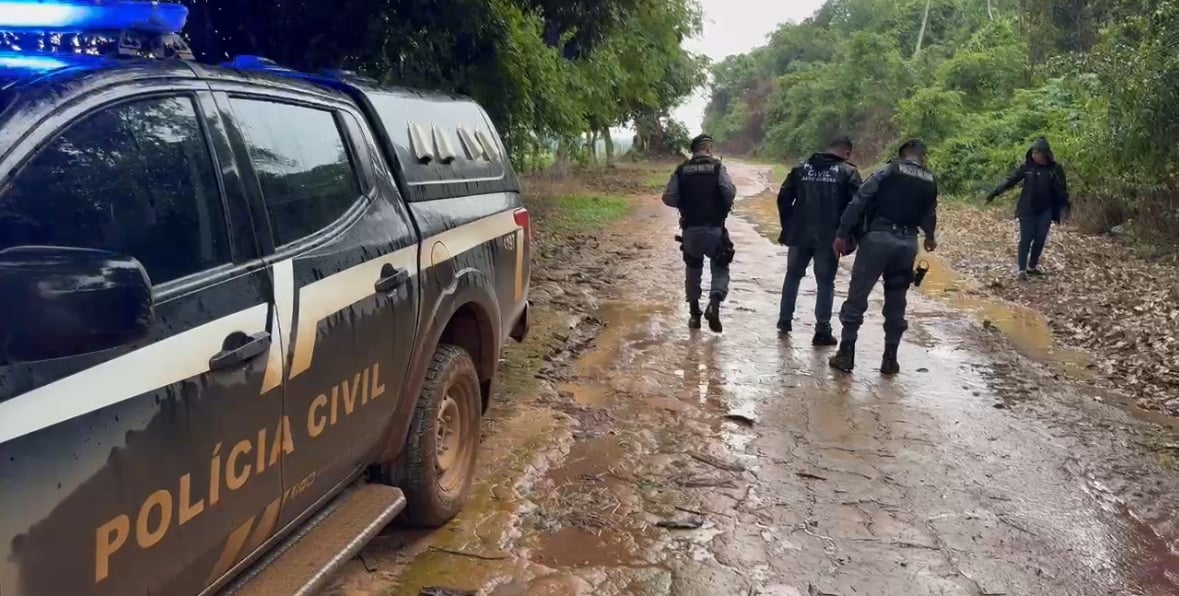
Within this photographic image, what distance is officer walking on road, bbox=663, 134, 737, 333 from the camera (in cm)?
770

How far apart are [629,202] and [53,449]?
21.3 meters

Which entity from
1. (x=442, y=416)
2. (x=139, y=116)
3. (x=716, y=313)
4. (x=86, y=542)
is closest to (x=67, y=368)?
(x=86, y=542)

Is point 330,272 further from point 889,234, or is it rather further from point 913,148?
point 913,148

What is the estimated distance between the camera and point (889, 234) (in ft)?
21.6

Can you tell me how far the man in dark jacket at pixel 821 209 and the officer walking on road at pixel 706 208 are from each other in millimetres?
513

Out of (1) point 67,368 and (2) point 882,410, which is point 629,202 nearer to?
(2) point 882,410

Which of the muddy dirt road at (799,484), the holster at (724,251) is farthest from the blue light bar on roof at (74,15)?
the holster at (724,251)

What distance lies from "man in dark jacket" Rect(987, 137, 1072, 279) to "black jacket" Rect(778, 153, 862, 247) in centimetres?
443

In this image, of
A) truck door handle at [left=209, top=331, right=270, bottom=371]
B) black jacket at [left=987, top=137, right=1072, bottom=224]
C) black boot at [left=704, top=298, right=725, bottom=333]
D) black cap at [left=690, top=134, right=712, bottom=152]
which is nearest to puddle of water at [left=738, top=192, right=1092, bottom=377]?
black jacket at [left=987, top=137, right=1072, bottom=224]

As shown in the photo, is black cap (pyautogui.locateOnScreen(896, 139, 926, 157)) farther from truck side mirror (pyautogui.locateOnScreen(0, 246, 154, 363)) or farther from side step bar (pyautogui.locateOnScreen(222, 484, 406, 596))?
truck side mirror (pyautogui.locateOnScreen(0, 246, 154, 363))

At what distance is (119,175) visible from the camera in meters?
2.12

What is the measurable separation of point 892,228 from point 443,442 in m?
3.94

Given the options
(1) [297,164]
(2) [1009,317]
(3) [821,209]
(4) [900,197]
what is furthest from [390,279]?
(2) [1009,317]

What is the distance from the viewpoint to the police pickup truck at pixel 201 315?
176 centimetres
